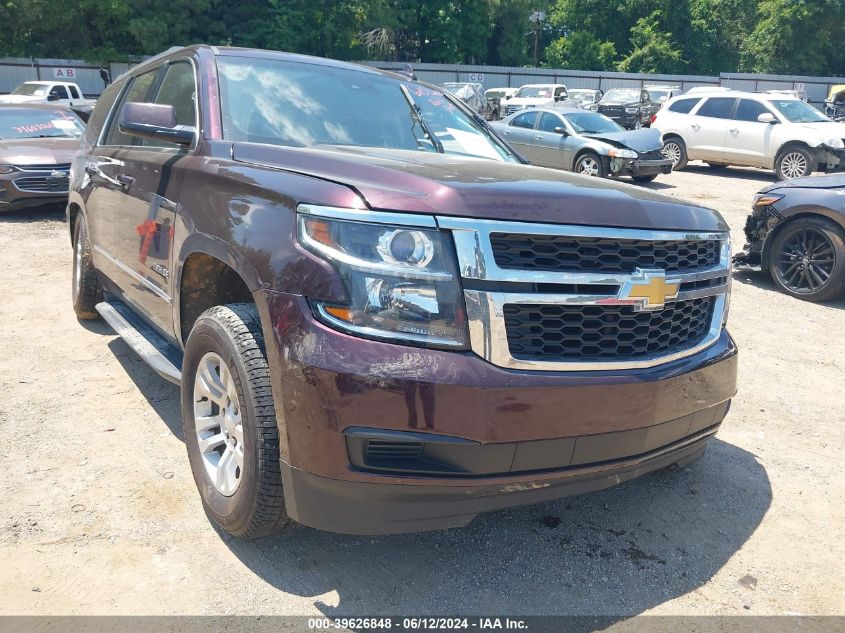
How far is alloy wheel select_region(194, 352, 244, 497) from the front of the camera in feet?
8.69

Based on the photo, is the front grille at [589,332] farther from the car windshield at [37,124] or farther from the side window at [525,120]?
the side window at [525,120]

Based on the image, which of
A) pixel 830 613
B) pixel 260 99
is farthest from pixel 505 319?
pixel 260 99

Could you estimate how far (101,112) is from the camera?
5.13 meters

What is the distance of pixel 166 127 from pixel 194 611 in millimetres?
2020

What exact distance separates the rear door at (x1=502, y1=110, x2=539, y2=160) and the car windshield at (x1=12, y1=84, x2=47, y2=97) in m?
14.8

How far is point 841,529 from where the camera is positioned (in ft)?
10.0

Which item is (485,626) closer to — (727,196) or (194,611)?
(194,611)

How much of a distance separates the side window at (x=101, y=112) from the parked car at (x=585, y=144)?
10026 millimetres

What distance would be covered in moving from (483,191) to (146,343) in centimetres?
215

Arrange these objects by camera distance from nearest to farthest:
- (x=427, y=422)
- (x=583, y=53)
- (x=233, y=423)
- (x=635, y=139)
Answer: (x=427, y=422) → (x=233, y=423) → (x=635, y=139) → (x=583, y=53)

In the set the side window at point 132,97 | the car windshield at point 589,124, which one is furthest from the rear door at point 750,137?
the side window at point 132,97

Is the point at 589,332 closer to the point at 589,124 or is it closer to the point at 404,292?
the point at 404,292

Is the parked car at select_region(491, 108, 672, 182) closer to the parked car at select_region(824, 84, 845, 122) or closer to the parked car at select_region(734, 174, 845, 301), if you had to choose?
the parked car at select_region(734, 174, 845, 301)

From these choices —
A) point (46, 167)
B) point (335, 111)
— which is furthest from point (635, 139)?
point (335, 111)
